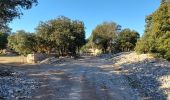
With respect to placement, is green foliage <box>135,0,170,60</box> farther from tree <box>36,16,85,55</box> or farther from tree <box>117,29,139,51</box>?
tree <box>117,29,139,51</box>

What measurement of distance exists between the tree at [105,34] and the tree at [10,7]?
74.8 m

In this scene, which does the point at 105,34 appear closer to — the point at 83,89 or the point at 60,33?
the point at 60,33

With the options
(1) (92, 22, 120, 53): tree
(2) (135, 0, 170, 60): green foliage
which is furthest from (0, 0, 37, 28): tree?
(1) (92, 22, 120, 53): tree

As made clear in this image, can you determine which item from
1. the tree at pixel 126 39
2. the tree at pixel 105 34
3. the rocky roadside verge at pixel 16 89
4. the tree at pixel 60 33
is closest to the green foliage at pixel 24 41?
the tree at pixel 60 33

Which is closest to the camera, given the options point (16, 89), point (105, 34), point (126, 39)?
point (16, 89)

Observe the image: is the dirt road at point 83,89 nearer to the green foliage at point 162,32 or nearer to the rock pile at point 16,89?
the rock pile at point 16,89

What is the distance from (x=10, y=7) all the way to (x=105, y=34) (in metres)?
77.6

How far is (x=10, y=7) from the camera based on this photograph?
100 ft

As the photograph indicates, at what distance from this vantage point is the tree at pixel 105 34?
106812mm

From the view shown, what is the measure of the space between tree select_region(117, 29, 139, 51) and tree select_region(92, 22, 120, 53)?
8.72 feet

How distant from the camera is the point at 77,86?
25.3m

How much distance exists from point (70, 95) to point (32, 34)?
41616mm

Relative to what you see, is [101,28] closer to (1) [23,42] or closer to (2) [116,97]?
(1) [23,42]

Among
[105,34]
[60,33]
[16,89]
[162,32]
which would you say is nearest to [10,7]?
[16,89]
